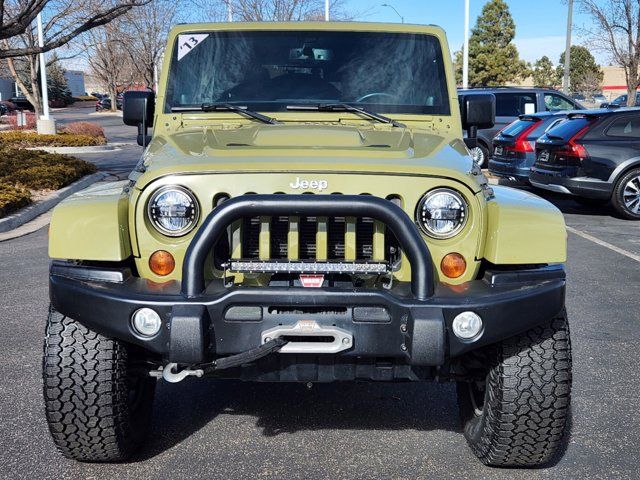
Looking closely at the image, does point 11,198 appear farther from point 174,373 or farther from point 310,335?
point 310,335

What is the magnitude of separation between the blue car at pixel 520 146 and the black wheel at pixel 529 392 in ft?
33.6

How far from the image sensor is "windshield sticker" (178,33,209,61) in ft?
14.6

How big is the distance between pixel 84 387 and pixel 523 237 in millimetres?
1907

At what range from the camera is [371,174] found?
3133mm

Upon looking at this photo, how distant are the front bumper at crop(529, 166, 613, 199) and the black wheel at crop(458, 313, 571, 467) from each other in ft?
27.7

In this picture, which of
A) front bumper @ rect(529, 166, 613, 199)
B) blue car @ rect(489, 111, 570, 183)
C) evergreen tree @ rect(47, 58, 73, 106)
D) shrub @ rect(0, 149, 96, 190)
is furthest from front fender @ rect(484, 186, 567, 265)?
evergreen tree @ rect(47, 58, 73, 106)

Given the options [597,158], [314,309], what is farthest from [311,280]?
[597,158]

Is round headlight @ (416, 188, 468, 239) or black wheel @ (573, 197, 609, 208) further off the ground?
round headlight @ (416, 188, 468, 239)

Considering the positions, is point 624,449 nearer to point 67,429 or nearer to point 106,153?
point 67,429

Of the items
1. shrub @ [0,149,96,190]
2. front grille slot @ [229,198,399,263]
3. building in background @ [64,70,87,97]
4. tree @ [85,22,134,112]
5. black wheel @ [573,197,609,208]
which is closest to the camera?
front grille slot @ [229,198,399,263]

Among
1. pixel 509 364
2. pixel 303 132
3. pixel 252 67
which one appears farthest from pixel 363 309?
pixel 252 67

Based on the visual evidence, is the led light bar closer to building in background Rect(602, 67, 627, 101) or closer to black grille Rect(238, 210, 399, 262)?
black grille Rect(238, 210, 399, 262)

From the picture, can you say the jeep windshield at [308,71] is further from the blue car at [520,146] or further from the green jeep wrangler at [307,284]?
the blue car at [520,146]

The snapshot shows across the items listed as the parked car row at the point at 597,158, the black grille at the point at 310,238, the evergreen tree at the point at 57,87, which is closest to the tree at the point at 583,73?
the evergreen tree at the point at 57,87
